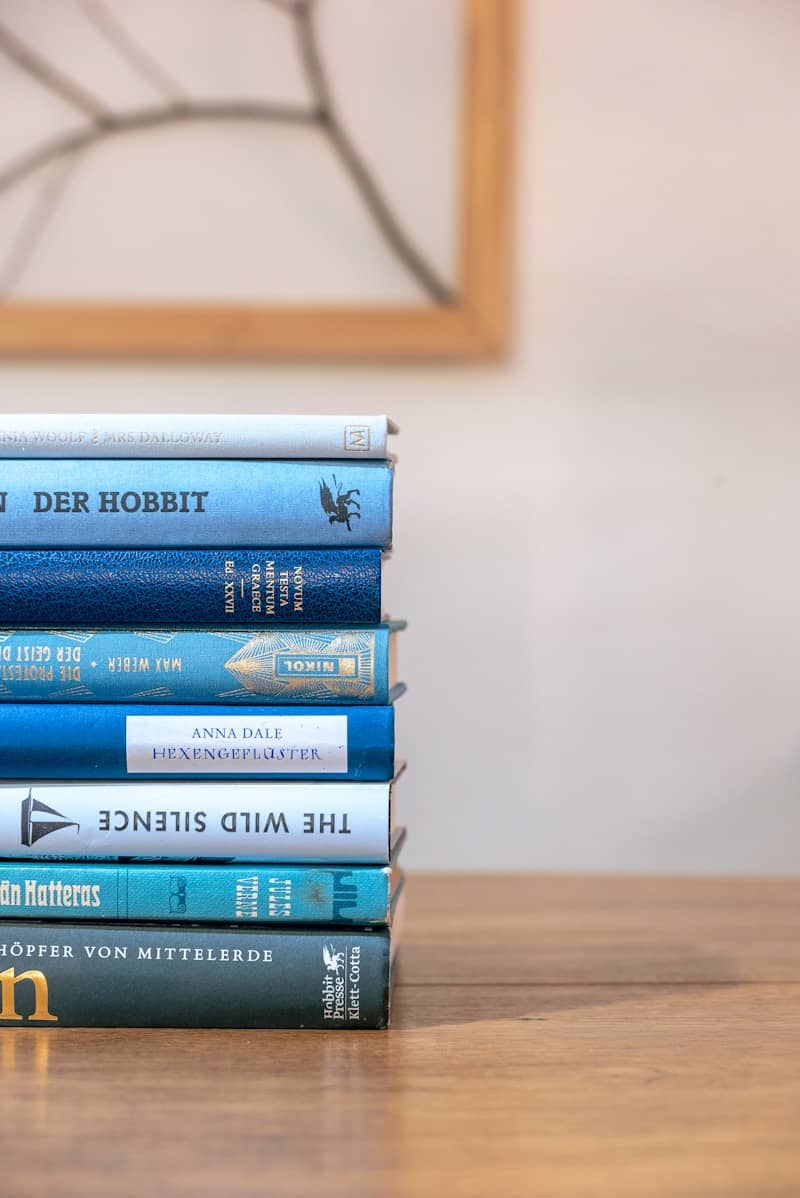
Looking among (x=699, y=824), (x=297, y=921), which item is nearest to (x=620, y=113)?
(x=699, y=824)

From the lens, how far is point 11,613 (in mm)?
573

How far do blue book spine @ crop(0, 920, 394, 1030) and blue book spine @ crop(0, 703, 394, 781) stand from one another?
81mm

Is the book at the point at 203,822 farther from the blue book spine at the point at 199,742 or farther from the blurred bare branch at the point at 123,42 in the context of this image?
the blurred bare branch at the point at 123,42

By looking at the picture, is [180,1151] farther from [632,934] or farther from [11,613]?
[632,934]

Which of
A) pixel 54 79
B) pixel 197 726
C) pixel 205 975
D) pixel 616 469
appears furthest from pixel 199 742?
pixel 54 79

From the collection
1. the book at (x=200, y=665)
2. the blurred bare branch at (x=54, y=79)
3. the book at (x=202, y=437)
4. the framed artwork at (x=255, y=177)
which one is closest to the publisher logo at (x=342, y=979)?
the book at (x=200, y=665)

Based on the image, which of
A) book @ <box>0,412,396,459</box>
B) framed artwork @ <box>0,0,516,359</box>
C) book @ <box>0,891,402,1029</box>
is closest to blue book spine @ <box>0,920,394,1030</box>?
book @ <box>0,891,402,1029</box>

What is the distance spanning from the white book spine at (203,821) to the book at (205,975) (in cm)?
4

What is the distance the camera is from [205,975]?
1.82ft

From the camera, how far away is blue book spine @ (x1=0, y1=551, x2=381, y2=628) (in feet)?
1.87

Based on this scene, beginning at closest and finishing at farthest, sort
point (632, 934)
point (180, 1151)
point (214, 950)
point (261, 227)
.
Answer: point (180, 1151) → point (214, 950) → point (632, 934) → point (261, 227)

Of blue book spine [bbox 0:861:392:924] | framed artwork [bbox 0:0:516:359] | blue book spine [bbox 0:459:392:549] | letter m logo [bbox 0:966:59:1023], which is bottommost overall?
letter m logo [bbox 0:966:59:1023]

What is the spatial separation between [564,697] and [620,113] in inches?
23.1

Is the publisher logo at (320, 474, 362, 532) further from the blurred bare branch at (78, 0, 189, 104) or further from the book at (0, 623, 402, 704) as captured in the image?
the blurred bare branch at (78, 0, 189, 104)
